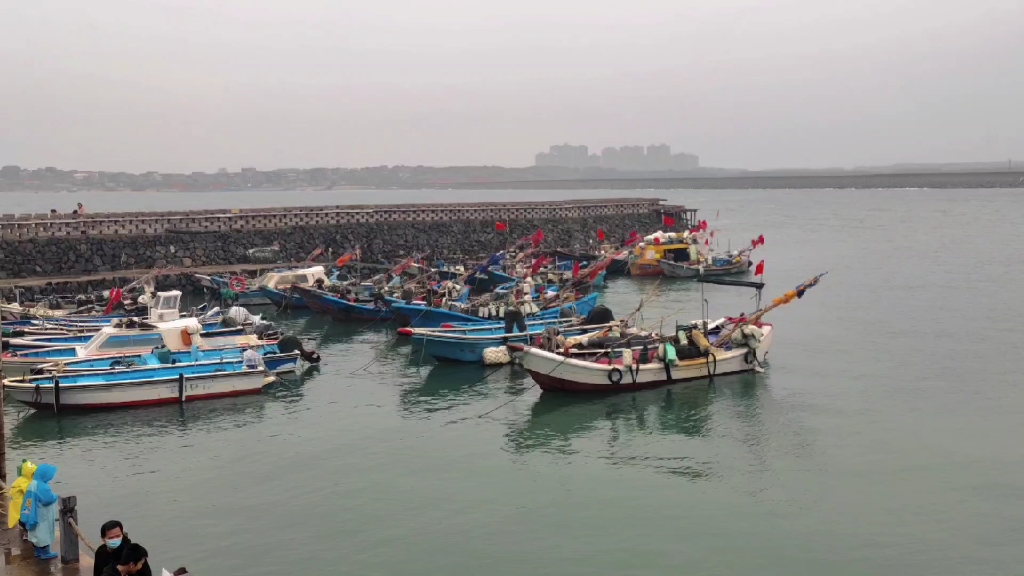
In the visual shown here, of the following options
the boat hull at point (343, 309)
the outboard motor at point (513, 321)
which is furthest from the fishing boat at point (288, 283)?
the outboard motor at point (513, 321)

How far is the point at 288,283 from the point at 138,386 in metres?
18.6

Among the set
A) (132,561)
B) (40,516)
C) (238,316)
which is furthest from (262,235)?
(132,561)

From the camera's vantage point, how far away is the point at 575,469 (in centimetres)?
2086

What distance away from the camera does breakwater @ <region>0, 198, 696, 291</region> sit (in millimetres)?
48656

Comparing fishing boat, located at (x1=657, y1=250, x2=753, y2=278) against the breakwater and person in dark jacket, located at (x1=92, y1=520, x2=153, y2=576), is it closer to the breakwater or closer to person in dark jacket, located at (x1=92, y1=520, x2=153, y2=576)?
Result: the breakwater

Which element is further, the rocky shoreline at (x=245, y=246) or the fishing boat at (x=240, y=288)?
the rocky shoreline at (x=245, y=246)

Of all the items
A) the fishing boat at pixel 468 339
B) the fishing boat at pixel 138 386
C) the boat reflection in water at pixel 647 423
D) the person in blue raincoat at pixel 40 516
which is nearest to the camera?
the person in blue raincoat at pixel 40 516

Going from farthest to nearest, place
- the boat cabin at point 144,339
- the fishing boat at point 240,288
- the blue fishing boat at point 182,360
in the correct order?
the fishing boat at point 240,288
the boat cabin at point 144,339
the blue fishing boat at point 182,360

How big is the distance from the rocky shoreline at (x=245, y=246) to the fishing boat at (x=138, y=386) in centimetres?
2123

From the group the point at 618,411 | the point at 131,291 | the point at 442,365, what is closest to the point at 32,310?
the point at 131,291

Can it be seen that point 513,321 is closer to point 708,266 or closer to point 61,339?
point 61,339

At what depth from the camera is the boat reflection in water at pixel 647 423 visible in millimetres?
21750

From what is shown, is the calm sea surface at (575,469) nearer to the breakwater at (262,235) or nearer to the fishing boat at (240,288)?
the fishing boat at (240,288)

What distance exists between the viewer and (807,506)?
18594mm
